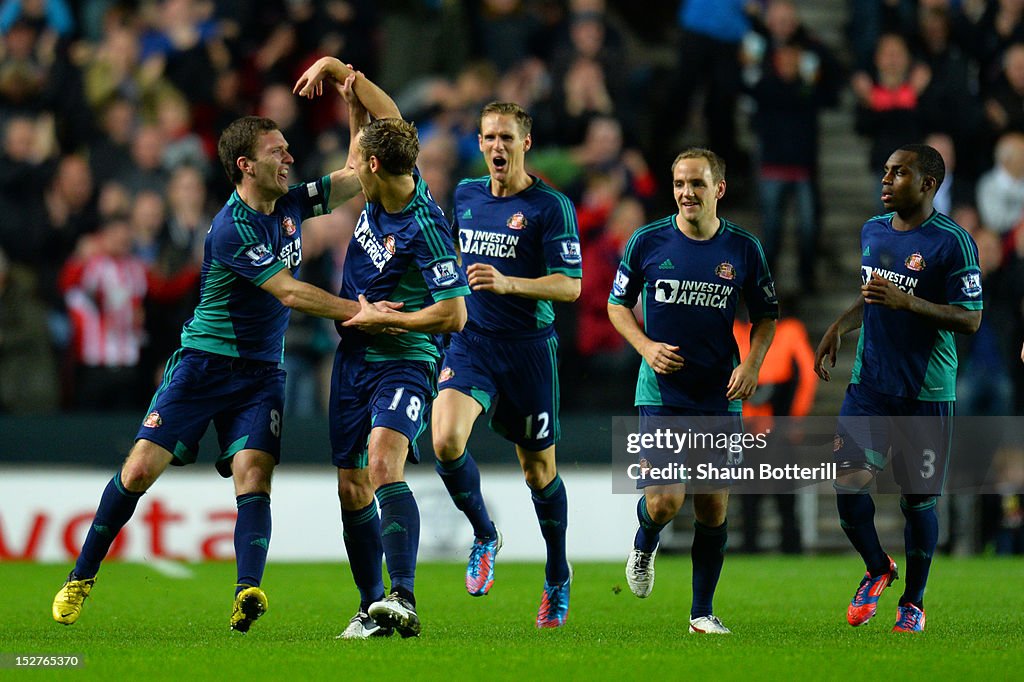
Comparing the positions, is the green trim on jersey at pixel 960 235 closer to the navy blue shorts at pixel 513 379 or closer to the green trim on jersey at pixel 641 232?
the green trim on jersey at pixel 641 232

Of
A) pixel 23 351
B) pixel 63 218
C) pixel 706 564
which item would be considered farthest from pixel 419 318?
pixel 63 218

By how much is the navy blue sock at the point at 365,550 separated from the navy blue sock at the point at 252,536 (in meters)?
0.41

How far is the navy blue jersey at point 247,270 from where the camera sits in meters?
7.97

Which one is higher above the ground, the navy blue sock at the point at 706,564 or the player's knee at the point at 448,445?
the player's knee at the point at 448,445

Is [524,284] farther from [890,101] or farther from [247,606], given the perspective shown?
[890,101]

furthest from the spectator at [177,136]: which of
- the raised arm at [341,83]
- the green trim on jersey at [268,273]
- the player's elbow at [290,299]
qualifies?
the player's elbow at [290,299]

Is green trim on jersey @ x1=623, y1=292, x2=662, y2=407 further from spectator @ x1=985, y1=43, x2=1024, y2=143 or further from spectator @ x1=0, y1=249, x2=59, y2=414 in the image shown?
spectator @ x1=985, y1=43, x2=1024, y2=143

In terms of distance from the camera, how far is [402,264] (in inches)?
317

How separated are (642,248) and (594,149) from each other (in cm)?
663

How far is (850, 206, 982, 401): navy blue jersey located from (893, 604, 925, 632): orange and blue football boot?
1119 millimetres

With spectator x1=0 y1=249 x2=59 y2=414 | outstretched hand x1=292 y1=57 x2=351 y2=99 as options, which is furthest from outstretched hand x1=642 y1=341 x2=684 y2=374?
spectator x1=0 y1=249 x2=59 y2=414

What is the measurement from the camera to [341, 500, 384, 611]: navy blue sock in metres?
8.20

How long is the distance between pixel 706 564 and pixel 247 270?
9.43ft

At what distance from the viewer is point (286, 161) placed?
319 inches
